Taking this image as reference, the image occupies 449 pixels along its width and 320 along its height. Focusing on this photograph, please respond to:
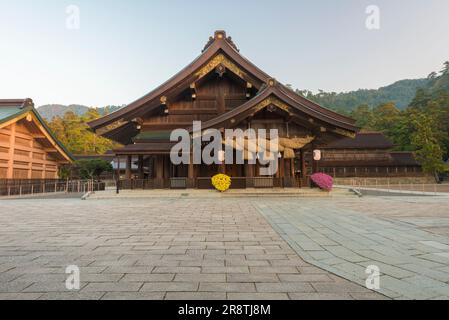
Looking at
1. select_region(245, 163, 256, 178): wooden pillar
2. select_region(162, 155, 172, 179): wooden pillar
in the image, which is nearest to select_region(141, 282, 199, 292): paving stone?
select_region(245, 163, 256, 178): wooden pillar

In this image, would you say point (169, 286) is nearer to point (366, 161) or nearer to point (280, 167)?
point (280, 167)

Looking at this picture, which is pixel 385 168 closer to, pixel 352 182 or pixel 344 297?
pixel 352 182

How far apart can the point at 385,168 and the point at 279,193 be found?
33.6 metres

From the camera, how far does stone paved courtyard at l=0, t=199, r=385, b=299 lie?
2.51 meters

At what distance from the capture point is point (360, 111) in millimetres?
71562

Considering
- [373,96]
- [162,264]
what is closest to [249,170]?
[162,264]

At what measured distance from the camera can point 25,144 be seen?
21312 millimetres

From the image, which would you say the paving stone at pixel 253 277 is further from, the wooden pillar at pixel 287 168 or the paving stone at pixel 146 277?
the wooden pillar at pixel 287 168

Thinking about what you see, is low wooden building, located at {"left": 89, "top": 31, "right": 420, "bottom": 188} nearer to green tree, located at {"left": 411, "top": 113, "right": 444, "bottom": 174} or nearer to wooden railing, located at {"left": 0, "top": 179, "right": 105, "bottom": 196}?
wooden railing, located at {"left": 0, "top": 179, "right": 105, "bottom": 196}

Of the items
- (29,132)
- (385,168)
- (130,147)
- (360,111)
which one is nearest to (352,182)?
(385,168)

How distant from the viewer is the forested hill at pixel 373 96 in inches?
4821

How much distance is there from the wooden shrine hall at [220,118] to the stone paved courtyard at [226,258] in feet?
28.0

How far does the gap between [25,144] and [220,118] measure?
19.5 metres

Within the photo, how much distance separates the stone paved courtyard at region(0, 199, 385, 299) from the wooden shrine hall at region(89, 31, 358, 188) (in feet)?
29.6
